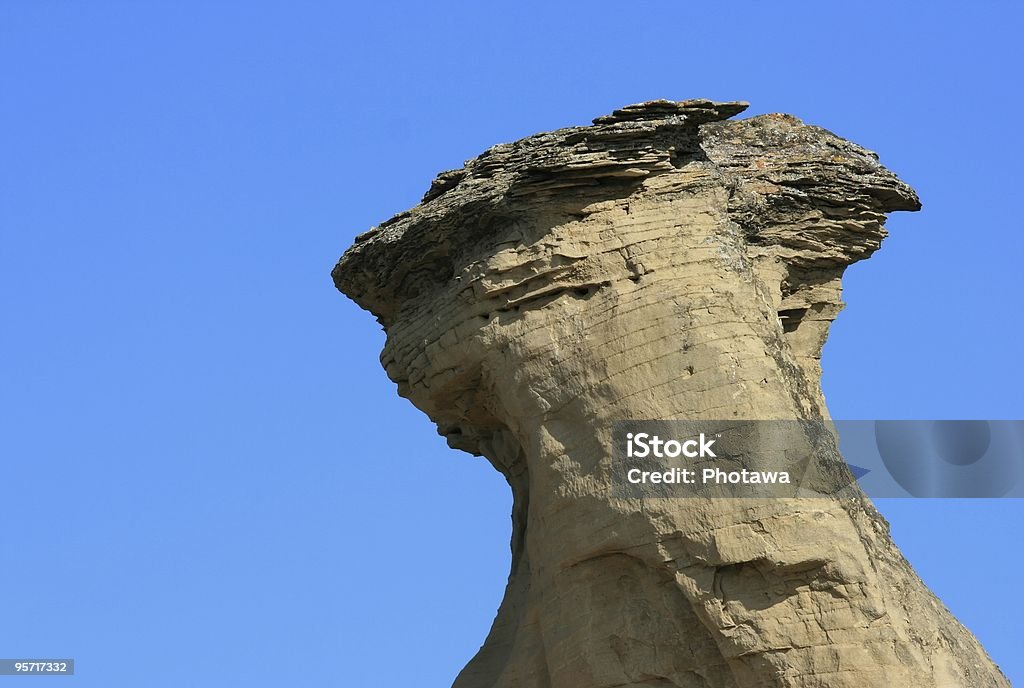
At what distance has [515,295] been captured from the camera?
18.8 metres

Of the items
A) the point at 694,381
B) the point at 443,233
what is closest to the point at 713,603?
the point at 694,381

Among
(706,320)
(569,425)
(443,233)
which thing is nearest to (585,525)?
(569,425)

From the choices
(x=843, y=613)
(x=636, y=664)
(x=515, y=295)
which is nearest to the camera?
(x=843, y=613)

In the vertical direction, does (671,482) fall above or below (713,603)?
above

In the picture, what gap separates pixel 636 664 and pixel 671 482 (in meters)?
1.70

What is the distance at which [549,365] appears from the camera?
18.4m

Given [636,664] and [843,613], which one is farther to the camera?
[636,664]

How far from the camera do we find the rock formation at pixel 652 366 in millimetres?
16688

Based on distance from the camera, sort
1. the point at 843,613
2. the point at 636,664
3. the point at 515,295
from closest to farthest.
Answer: the point at 843,613 → the point at 636,664 → the point at 515,295

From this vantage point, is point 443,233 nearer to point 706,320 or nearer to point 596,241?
point 596,241

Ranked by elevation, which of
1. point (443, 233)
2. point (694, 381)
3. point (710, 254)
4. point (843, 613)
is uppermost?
point (443, 233)

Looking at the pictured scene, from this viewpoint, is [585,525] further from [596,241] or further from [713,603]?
[596,241]

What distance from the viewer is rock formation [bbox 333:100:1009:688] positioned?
54.7ft

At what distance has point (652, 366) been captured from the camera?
17.7 meters
